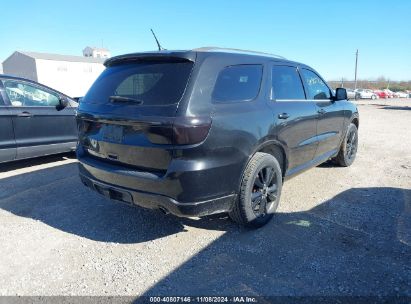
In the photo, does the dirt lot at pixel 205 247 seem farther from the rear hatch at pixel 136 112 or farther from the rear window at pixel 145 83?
the rear window at pixel 145 83

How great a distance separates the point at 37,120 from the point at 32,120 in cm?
9

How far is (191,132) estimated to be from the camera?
2.76 meters

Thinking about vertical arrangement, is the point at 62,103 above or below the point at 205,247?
above

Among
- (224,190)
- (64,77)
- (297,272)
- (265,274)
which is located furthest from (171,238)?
(64,77)

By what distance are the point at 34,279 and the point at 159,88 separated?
1.89 meters

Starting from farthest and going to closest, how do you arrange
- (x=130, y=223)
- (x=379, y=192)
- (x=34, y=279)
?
(x=379, y=192)
(x=130, y=223)
(x=34, y=279)

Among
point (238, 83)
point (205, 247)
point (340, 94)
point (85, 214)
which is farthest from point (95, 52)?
point (205, 247)

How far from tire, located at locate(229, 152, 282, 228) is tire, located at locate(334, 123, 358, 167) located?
2526 mm

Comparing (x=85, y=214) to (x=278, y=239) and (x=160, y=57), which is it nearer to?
(x=160, y=57)

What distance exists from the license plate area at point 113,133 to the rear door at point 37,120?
10.5 feet

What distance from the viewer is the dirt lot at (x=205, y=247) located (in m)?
2.69

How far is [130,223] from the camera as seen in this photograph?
3.80m

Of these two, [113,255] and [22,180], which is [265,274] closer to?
[113,255]

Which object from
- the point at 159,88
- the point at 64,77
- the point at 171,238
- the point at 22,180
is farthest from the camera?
the point at 64,77
